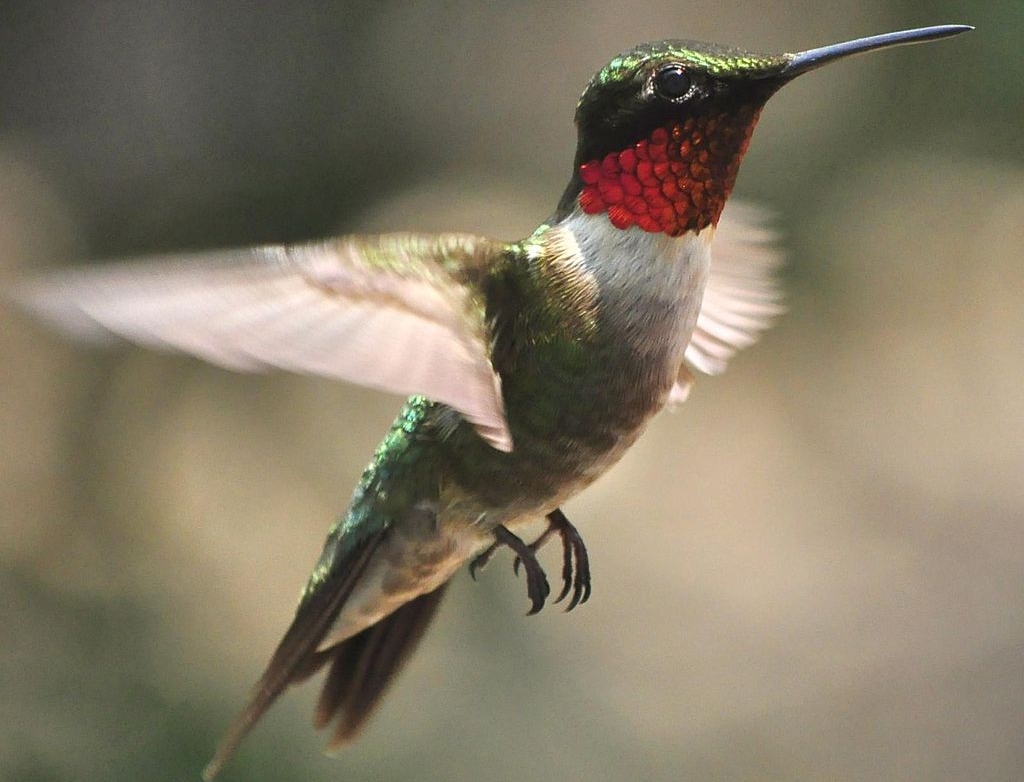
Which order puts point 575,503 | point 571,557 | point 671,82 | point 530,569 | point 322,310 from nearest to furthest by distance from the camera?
point 322,310, point 671,82, point 530,569, point 571,557, point 575,503

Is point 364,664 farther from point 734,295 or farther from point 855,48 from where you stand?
point 855,48

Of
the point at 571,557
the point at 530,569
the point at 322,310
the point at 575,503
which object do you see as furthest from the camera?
the point at 575,503

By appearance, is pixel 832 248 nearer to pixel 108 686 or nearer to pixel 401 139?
pixel 401 139

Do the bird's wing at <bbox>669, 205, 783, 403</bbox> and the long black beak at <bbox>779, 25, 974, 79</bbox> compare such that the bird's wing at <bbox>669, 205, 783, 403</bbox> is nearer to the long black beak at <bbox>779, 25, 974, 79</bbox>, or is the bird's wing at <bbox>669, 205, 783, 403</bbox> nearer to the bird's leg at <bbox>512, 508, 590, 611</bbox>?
the bird's leg at <bbox>512, 508, 590, 611</bbox>

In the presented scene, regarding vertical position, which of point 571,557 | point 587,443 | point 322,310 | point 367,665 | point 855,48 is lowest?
point 367,665

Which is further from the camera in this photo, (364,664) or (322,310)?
(364,664)

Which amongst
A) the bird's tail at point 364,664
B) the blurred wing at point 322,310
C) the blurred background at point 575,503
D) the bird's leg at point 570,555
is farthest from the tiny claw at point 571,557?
the blurred background at point 575,503

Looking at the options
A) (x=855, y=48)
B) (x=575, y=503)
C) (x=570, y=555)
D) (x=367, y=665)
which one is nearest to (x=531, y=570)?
(x=570, y=555)

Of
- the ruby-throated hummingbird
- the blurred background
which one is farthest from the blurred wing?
the blurred background

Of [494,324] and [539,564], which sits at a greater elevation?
[494,324]
